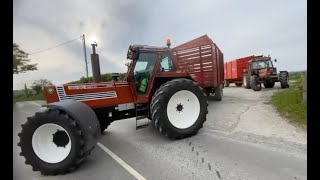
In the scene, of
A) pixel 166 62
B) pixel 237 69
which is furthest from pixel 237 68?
pixel 166 62

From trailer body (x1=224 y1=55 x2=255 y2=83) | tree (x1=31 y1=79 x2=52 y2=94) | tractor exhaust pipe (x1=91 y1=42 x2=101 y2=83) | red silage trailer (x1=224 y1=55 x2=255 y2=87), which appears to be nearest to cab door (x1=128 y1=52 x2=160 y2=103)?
tractor exhaust pipe (x1=91 y1=42 x2=101 y2=83)

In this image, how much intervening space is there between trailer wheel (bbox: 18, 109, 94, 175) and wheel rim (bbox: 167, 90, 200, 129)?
226 cm

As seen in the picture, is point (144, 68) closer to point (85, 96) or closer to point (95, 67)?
point (95, 67)

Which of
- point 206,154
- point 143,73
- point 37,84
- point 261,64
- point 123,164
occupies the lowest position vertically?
point 123,164

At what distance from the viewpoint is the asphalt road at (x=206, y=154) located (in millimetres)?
3902

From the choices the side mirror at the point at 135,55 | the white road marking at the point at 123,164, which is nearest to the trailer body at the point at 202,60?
the side mirror at the point at 135,55

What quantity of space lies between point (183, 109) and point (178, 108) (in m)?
0.15

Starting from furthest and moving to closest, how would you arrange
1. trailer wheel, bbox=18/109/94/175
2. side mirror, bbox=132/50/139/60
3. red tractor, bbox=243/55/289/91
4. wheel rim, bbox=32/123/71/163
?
red tractor, bbox=243/55/289/91 → side mirror, bbox=132/50/139/60 → wheel rim, bbox=32/123/71/163 → trailer wheel, bbox=18/109/94/175

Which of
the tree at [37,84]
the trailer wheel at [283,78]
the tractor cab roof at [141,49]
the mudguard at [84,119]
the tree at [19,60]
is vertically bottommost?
the mudguard at [84,119]

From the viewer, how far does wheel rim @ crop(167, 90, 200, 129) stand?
5.93 m

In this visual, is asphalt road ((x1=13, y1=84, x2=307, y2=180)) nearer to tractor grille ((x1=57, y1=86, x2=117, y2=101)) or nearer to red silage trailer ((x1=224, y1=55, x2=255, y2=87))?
tractor grille ((x1=57, y1=86, x2=117, y2=101))

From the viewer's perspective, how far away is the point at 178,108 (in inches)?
237

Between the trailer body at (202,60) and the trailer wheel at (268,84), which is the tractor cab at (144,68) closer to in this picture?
the trailer body at (202,60)

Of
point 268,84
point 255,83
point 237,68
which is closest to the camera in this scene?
point 255,83
